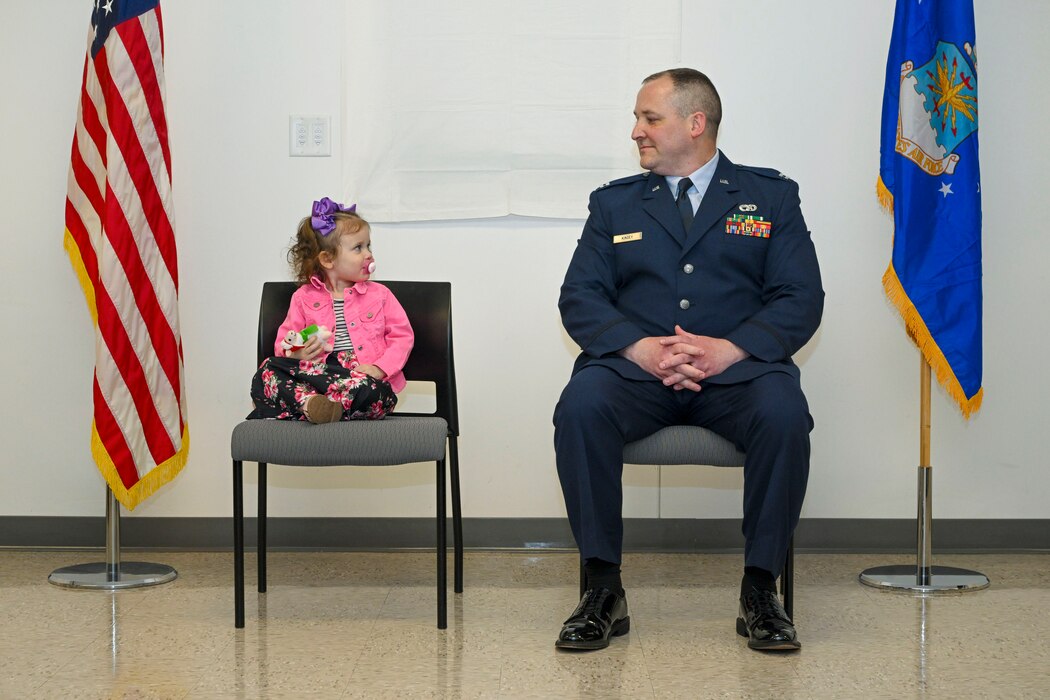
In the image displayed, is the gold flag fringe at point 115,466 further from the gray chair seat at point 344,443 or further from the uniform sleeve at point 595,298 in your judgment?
the uniform sleeve at point 595,298

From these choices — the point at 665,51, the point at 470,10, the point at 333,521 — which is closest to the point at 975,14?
the point at 665,51

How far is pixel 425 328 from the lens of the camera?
3219 mm

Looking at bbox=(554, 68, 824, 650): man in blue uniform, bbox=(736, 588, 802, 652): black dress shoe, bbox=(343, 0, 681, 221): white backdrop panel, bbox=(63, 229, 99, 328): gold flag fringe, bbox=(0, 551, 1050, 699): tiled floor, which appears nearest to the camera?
bbox=(0, 551, 1050, 699): tiled floor

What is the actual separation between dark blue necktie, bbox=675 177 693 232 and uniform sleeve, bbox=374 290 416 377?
0.79 meters

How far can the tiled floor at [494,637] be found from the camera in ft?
7.76

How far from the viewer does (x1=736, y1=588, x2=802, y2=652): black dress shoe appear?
2.56 metres

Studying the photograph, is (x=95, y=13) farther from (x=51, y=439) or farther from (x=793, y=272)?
(x=793, y=272)

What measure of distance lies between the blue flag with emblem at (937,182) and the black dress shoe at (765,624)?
3.35 ft

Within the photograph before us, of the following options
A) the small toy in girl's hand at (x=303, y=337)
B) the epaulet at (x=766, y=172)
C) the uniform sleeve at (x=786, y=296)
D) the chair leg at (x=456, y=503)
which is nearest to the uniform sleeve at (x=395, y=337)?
the small toy in girl's hand at (x=303, y=337)

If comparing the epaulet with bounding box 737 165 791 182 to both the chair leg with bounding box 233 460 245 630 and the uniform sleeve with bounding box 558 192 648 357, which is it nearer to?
the uniform sleeve with bounding box 558 192 648 357

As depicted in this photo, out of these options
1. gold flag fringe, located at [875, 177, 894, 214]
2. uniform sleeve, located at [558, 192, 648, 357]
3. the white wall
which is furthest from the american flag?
gold flag fringe, located at [875, 177, 894, 214]

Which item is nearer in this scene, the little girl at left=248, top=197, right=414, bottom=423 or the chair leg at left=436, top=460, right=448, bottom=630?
the chair leg at left=436, top=460, right=448, bottom=630

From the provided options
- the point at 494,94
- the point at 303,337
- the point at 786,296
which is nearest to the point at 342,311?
the point at 303,337

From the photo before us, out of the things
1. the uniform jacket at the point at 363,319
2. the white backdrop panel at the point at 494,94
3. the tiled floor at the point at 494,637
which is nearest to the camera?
the tiled floor at the point at 494,637
